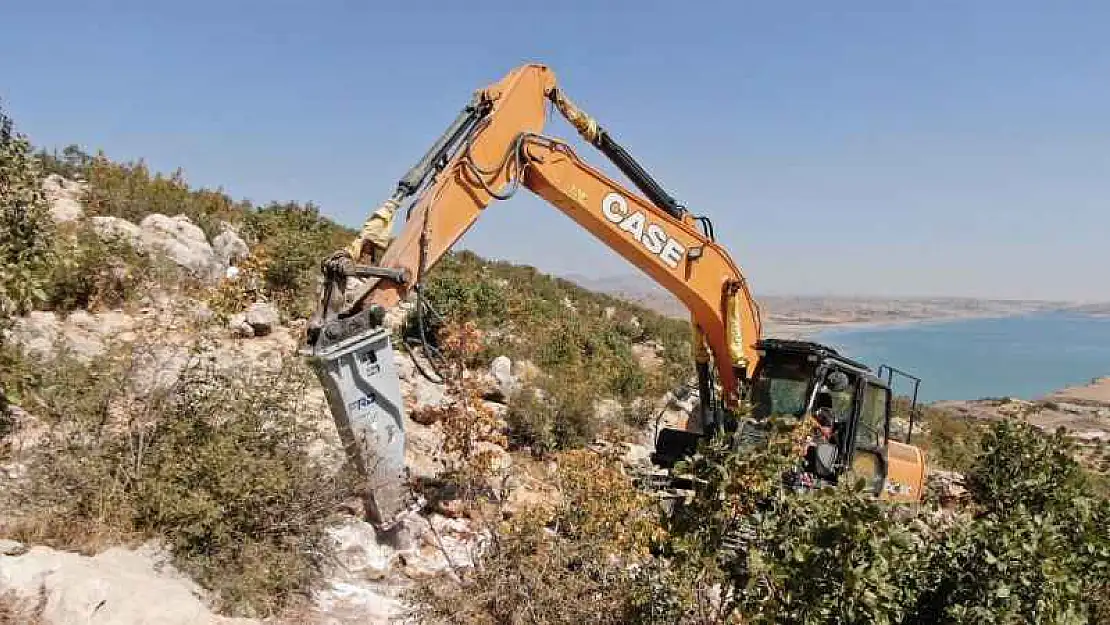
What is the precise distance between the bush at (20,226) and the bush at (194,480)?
656 mm

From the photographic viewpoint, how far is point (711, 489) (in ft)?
13.1

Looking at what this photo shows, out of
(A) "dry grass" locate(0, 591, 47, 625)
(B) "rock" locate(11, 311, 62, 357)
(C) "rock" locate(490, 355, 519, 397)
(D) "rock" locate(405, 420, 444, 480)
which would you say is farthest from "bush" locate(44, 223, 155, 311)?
(A) "dry grass" locate(0, 591, 47, 625)

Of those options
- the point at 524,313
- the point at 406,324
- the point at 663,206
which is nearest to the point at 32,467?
the point at 663,206

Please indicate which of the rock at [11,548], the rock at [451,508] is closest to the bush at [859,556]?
the rock at [451,508]

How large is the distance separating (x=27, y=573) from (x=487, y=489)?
327cm

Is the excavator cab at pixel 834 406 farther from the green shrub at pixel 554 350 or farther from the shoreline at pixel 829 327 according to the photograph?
the shoreline at pixel 829 327

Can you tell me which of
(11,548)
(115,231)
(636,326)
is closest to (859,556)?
(11,548)

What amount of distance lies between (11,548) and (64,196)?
368 inches

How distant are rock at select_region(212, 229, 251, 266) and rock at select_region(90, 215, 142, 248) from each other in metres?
1.12

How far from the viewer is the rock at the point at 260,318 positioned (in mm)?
8781

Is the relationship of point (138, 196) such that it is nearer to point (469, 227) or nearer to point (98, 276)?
point (98, 276)

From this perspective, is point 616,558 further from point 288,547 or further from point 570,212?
point 570,212

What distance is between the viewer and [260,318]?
8812 mm

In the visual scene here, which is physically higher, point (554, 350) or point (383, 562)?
point (554, 350)
